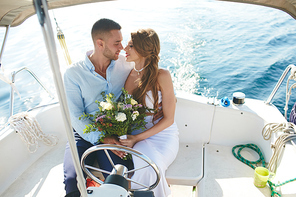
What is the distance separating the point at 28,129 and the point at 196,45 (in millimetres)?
5331

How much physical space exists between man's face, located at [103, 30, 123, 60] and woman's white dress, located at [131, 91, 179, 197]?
0.41 metres

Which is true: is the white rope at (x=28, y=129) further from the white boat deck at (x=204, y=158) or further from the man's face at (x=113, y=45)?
the man's face at (x=113, y=45)

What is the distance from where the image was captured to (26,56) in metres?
6.41

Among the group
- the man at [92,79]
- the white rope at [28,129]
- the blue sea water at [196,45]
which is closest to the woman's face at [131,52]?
the man at [92,79]

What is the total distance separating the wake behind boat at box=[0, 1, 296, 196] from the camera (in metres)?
1.73

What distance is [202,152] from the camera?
6.84 ft

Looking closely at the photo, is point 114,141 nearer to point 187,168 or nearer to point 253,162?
point 187,168

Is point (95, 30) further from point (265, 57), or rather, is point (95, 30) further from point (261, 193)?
point (265, 57)

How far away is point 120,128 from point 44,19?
106cm

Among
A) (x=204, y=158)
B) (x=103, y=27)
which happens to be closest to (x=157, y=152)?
(x=204, y=158)

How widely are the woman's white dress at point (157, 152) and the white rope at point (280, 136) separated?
74 centimetres

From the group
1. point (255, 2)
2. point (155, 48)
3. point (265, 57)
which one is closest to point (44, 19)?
point (255, 2)

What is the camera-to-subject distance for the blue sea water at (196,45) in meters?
4.93

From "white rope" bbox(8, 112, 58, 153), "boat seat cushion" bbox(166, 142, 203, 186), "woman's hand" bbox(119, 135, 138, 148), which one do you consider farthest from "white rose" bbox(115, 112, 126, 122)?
"white rope" bbox(8, 112, 58, 153)
